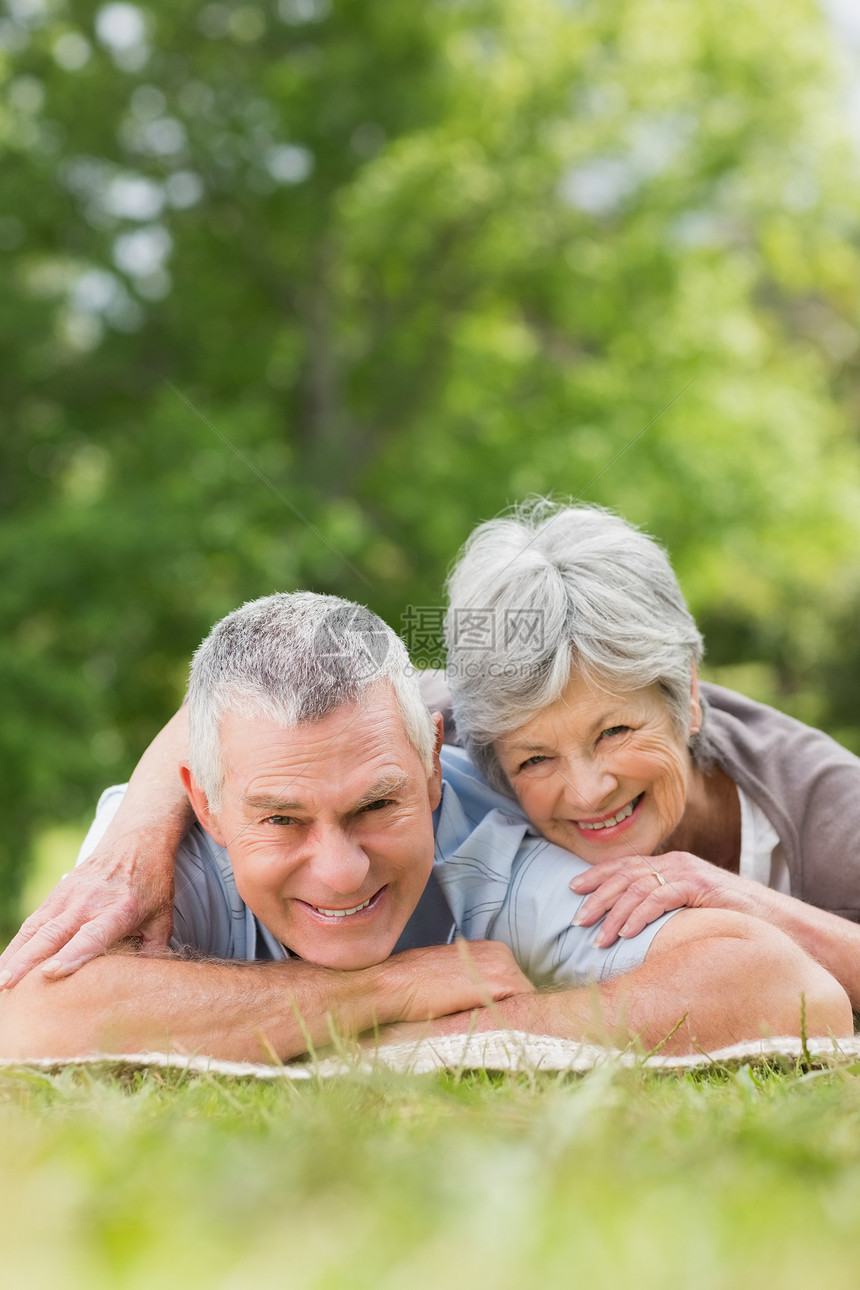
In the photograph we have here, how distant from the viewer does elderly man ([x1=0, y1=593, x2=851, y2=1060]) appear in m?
2.36

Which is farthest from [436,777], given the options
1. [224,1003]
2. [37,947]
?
[37,947]

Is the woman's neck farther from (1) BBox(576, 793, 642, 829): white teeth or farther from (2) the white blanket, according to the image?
(2) the white blanket

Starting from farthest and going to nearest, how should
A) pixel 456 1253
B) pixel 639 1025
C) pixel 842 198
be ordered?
pixel 842 198 < pixel 639 1025 < pixel 456 1253

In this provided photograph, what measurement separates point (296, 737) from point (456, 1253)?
1.35 metres

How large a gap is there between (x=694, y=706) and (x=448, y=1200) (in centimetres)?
202

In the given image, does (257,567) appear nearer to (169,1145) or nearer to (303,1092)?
(303,1092)

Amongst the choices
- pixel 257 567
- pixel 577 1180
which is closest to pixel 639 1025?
pixel 577 1180

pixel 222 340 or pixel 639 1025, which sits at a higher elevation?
pixel 222 340

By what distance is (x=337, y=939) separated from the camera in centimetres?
252

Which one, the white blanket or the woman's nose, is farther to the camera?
the woman's nose

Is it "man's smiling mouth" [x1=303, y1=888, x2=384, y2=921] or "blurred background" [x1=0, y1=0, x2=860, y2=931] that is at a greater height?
"blurred background" [x1=0, y1=0, x2=860, y2=931]

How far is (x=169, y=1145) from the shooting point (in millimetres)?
1461

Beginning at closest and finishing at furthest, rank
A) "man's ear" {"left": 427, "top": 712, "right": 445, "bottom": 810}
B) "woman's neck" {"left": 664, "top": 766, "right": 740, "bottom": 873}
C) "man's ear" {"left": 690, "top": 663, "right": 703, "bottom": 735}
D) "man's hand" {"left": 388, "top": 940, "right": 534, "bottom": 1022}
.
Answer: "man's hand" {"left": 388, "top": 940, "right": 534, "bottom": 1022} < "man's ear" {"left": 427, "top": 712, "right": 445, "bottom": 810} < "man's ear" {"left": 690, "top": 663, "right": 703, "bottom": 735} < "woman's neck" {"left": 664, "top": 766, "right": 740, "bottom": 873}

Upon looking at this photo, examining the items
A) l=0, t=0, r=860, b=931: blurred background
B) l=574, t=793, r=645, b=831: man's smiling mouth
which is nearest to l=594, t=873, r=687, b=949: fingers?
l=574, t=793, r=645, b=831: man's smiling mouth
